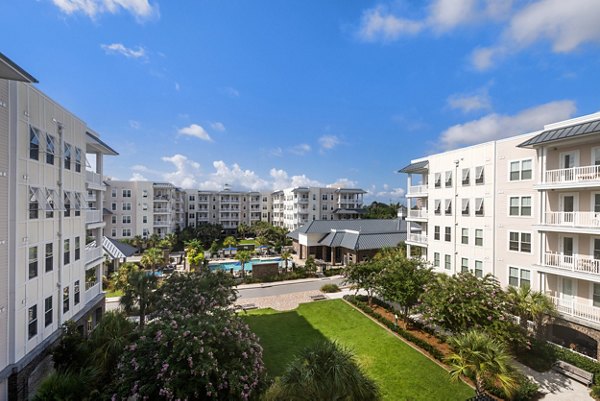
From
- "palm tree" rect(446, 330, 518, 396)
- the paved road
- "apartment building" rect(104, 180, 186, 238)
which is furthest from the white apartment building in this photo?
"apartment building" rect(104, 180, 186, 238)

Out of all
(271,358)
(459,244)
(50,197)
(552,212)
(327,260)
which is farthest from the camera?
(327,260)

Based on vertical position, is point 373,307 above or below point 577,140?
below

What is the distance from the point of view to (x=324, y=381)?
8672 mm

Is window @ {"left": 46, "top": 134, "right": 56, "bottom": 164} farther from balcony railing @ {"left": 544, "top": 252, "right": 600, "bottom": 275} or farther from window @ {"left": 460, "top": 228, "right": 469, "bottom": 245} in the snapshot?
balcony railing @ {"left": 544, "top": 252, "right": 600, "bottom": 275}

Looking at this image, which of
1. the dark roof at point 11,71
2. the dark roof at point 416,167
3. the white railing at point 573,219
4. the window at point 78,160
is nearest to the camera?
the dark roof at point 11,71

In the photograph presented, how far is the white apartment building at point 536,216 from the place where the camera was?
17.1 m

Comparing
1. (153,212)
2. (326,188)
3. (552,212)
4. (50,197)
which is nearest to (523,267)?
(552,212)

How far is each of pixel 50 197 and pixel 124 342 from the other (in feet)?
28.3

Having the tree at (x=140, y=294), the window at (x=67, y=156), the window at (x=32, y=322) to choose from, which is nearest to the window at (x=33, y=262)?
the window at (x=32, y=322)

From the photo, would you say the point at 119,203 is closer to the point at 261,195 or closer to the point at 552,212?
the point at 261,195

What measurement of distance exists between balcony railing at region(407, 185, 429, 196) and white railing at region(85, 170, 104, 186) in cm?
2994

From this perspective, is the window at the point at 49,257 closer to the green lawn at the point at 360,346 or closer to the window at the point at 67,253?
the window at the point at 67,253

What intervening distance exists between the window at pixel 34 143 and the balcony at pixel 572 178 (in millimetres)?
29292

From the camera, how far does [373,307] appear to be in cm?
2617
